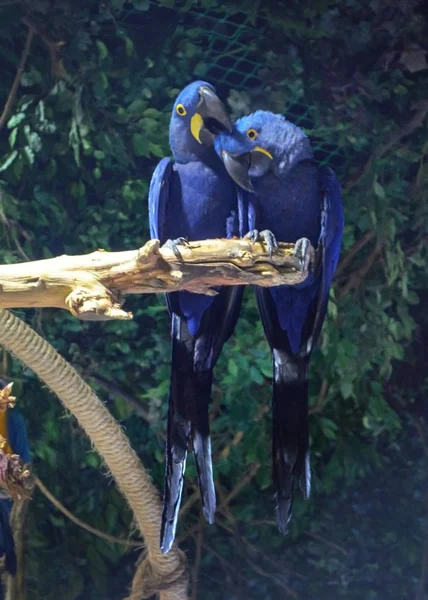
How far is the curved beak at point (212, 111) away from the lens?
4.79 ft

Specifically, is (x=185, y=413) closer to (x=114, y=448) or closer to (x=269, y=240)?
(x=114, y=448)

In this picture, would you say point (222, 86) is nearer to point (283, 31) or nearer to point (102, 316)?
point (283, 31)

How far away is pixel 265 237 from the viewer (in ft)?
4.47

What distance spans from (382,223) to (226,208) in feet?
1.40

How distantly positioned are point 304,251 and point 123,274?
0.38 meters

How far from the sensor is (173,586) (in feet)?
5.51

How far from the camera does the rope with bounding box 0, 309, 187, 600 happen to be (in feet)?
5.12

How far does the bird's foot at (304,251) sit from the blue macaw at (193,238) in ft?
0.42

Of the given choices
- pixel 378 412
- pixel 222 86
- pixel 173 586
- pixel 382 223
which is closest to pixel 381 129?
pixel 382 223

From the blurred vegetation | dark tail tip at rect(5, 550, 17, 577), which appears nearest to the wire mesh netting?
the blurred vegetation

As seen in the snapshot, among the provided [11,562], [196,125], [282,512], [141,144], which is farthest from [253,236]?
[11,562]

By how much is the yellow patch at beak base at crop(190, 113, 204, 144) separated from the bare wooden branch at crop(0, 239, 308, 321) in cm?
31

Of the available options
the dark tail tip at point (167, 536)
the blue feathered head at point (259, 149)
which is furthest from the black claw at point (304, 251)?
the dark tail tip at point (167, 536)

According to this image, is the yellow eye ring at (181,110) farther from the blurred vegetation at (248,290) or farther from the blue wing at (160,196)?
the blurred vegetation at (248,290)
